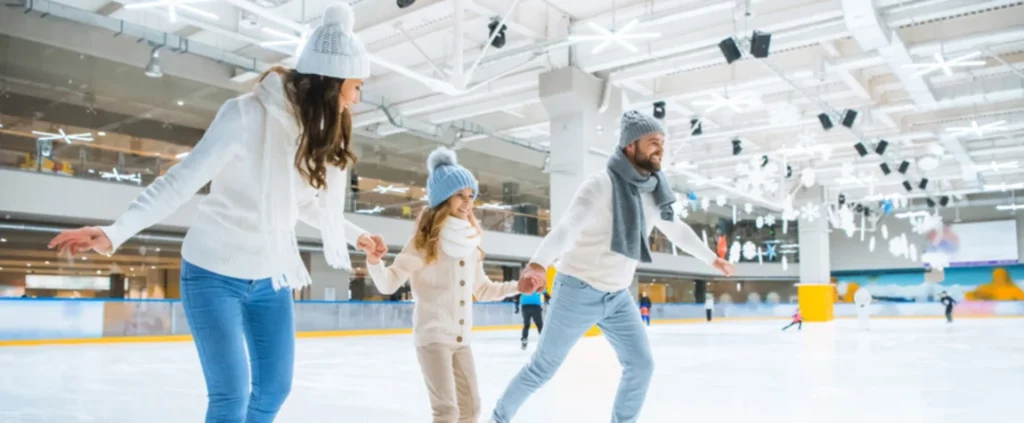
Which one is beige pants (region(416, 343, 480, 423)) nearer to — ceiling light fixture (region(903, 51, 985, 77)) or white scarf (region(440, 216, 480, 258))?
white scarf (region(440, 216, 480, 258))

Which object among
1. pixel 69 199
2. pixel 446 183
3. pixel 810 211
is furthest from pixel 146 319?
pixel 810 211

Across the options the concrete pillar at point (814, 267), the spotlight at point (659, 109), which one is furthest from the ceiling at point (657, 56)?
the concrete pillar at point (814, 267)

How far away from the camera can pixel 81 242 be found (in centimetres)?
148

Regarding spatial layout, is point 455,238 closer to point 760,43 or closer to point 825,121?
point 760,43

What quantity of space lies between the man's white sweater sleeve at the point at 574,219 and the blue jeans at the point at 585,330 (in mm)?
159

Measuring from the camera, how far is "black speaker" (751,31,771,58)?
1029 centimetres

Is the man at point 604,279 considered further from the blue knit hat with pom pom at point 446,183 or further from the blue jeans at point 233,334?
the blue jeans at point 233,334

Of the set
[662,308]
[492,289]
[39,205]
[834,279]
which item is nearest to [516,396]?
[492,289]

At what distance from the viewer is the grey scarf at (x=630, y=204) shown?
277 centimetres

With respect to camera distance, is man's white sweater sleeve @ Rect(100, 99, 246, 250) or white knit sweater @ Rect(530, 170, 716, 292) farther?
white knit sweater @ Rect(530, 170, 716, 292)

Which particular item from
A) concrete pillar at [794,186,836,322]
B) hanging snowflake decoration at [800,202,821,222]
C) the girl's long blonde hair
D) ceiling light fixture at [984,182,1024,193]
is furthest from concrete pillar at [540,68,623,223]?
ceiling light fixture at [984,182,1024,193]

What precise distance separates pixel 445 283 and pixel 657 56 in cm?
1056

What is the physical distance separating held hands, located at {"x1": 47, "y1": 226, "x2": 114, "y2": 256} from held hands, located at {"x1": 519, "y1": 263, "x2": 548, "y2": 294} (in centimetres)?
133

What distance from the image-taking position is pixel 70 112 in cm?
1414
